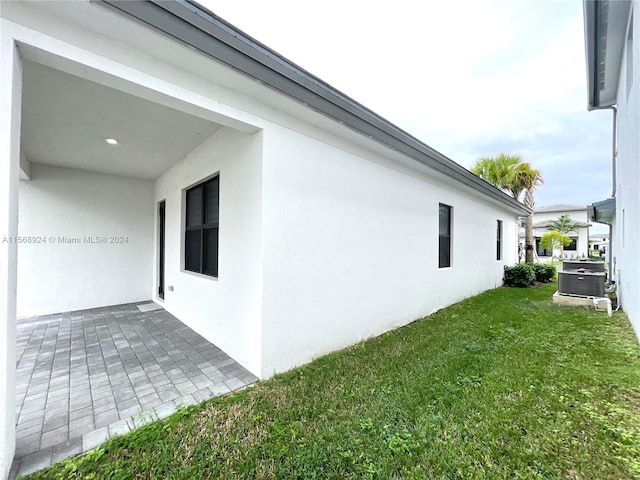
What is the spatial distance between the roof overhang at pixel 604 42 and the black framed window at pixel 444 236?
3694 mm

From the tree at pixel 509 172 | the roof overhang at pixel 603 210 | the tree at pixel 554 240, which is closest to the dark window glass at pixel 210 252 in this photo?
the roof overhang at pixel 603 210

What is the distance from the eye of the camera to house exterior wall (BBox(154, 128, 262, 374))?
2.89 metres

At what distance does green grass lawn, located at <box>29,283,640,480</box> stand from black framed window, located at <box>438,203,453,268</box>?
2.89 m

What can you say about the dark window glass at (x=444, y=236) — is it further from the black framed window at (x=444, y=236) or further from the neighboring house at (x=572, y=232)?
the neighboring house at (x=572, y=232)

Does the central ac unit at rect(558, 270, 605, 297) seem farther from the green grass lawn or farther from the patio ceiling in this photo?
the patio ceiling

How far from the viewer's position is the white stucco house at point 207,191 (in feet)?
5.80

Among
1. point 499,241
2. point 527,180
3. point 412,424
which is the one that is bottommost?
point 412,424

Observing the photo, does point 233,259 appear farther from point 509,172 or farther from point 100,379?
point 509,172

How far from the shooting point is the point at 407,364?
3141 millimetres

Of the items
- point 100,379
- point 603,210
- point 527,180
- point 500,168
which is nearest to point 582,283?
point 603,210

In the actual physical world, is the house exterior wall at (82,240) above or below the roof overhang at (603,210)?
below

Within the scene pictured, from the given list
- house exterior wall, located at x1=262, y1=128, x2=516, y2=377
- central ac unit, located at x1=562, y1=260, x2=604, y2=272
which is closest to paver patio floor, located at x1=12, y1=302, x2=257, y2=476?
house exterior wall, located at x1=262, y1=128, x2=516, y2=377

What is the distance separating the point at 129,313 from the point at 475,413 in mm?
6089

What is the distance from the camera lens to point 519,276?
31.5ft
